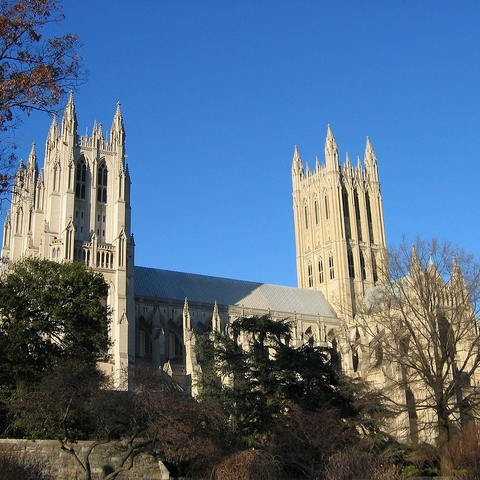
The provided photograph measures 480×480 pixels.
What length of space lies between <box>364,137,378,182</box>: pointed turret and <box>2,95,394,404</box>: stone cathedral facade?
957 mm

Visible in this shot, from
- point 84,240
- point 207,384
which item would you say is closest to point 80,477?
point 207,384

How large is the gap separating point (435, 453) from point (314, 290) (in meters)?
53.6

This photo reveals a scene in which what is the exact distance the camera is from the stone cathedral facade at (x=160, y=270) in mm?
60719

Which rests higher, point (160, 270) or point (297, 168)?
point (297, 168)

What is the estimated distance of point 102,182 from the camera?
66688 millimetres

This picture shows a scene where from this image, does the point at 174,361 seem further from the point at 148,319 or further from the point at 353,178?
the point at 353,178

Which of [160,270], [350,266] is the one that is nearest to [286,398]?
[160,270]

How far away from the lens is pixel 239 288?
78.8 metres

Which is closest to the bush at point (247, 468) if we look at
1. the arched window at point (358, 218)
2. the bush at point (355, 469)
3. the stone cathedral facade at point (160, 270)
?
the bush at point (355, 469)

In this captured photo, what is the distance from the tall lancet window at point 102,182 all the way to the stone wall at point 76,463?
39.6m

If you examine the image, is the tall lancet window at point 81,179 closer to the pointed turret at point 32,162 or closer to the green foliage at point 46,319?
the pointed turret at point 32,162

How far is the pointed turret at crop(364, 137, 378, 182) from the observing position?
92.7 m

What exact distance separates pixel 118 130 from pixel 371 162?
3824cm

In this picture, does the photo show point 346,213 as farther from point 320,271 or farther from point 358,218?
point 320,271
